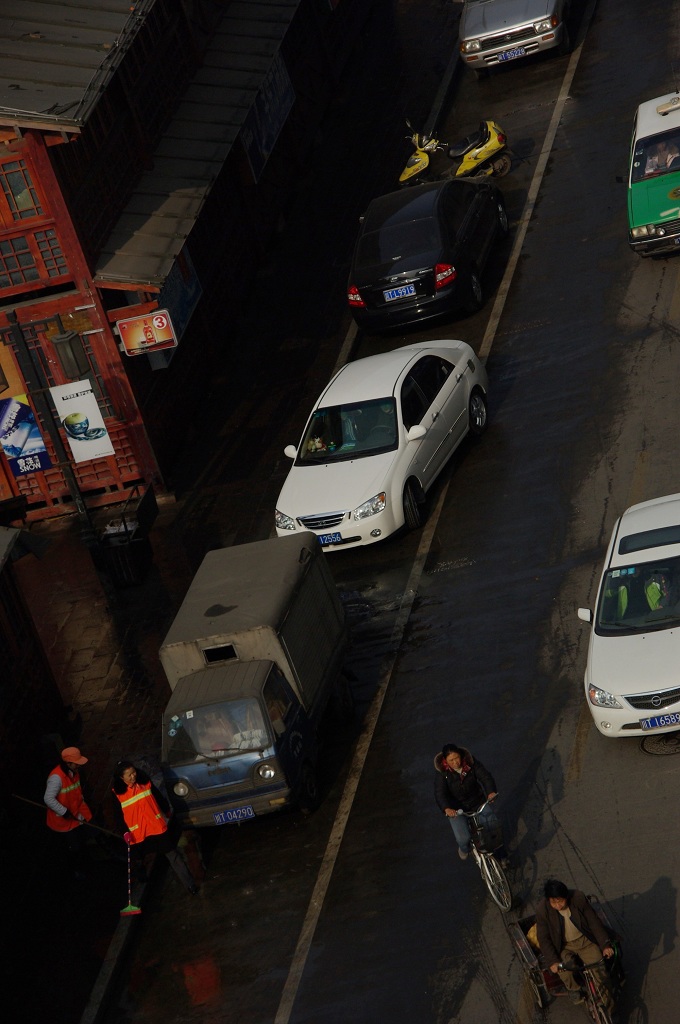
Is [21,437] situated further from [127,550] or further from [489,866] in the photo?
[489,866]

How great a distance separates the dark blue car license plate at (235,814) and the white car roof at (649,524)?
449 cm

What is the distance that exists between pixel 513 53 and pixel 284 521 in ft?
55.9

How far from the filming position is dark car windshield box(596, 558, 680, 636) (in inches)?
564

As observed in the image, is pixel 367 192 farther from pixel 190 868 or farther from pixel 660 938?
pixel 660 938

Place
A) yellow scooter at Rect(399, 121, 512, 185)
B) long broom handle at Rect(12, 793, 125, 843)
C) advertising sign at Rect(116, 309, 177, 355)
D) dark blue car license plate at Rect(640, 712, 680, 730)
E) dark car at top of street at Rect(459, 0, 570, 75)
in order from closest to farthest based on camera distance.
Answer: dark blue car license plate at Rect(640, 712, 680, 730)
long broom handle at Rect(12, 793, 125, 843)
advertising sign at Rect(116, 309, 177, 355)
yellow scooter at Rect(399, 121, 512, 185)
dark car at top of street at Rect(459, 0, 570, 75)

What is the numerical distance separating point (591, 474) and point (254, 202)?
12171 mm

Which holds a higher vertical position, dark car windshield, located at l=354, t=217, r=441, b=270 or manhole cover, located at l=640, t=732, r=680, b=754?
dark car windshield, located at l=354, t=217, r=441, b=270

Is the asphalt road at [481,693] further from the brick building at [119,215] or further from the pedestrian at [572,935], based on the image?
the brick building at [119,215]

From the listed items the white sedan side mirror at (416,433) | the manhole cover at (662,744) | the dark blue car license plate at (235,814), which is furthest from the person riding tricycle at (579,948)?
the white sedan side mirror at (416,433)

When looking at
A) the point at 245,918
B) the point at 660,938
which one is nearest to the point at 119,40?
the point at 245,918

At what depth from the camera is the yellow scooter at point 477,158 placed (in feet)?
92.8

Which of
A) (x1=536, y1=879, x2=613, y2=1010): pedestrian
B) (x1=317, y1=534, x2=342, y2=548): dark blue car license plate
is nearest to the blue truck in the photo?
(x1=317, y1=534, x2=342, y2=548): dark blue car license plate

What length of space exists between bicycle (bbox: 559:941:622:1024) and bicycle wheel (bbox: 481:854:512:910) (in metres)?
1.67

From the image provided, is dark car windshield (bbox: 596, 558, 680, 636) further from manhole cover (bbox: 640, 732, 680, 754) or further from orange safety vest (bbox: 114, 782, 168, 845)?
orange safety vest (bbox: 114, 782, 168, 845)
